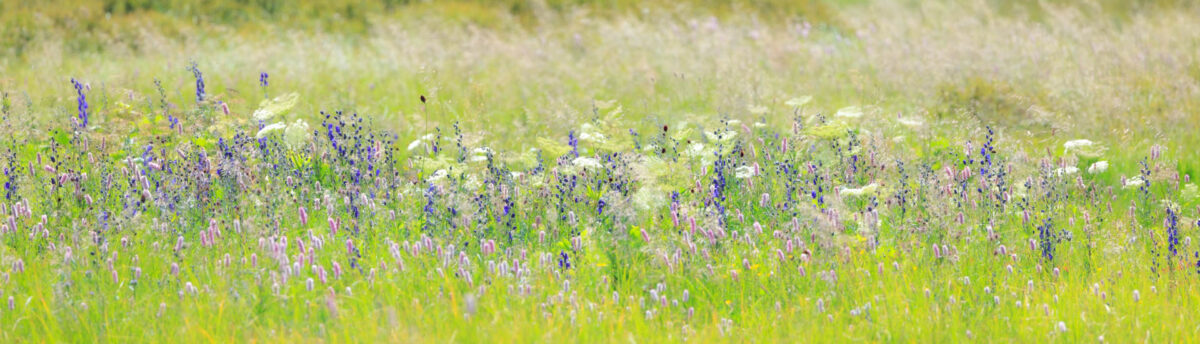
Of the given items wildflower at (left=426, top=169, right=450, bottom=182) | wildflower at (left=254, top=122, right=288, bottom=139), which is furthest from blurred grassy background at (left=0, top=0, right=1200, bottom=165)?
wildflower at (left=426, top=169, right=450, bottom=182)

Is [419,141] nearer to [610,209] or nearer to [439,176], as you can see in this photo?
[439,176]

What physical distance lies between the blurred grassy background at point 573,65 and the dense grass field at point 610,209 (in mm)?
56

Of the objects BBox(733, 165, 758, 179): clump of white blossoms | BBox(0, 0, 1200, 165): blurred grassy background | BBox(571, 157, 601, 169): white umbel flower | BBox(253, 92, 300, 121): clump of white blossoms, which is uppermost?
BBox(253, 92, 300, 121): clump of white blossoms

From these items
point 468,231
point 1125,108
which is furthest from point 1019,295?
point 1125,108

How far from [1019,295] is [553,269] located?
1.83m

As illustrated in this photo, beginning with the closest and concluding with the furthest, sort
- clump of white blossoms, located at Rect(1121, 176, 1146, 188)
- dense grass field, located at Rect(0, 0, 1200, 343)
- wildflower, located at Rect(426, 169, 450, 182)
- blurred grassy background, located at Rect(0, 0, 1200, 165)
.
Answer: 1. dense grass field, located at Rect(0, 0, 1200, 343)
2. wildflower, located at Rect(426, 169, 450, 182)
3. clump of white blossoms, located at Rect(1121, 176, 1146, 188)
4. blurred grassy background, located at Rect(0, 0, 1200, 165)

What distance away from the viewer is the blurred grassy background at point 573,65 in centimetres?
699

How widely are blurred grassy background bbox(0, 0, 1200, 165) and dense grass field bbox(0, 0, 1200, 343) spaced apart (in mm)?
56

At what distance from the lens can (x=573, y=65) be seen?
9.27 metres

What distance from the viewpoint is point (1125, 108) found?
7020 mm

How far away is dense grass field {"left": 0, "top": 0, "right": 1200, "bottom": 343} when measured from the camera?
3.48 m

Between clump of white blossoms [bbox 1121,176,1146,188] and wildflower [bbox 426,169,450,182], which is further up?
clump of white blossoms [bbox 1121,176,1146,188]

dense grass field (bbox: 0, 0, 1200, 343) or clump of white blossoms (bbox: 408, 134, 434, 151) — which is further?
clump of white blossoms (bbox: 408, 134, 434, 151)

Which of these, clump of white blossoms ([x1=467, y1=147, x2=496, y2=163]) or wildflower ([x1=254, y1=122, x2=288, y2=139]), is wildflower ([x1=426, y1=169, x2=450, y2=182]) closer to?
clump of white blossoms ([x1=467, y1=147, x2=496, y2=163])
